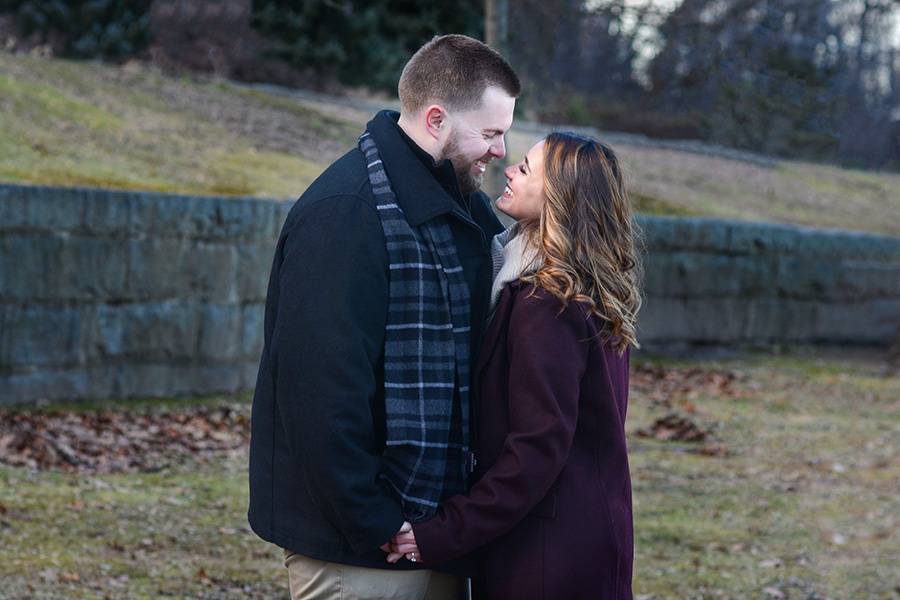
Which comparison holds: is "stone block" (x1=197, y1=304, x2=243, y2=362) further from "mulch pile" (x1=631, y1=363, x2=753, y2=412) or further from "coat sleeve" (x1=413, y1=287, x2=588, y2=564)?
"coat sleeve" (x1=413, y1=287, x2=588, y2=564)

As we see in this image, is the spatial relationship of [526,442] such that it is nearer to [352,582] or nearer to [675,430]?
[352,582]

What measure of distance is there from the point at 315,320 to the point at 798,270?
1207 centimetres

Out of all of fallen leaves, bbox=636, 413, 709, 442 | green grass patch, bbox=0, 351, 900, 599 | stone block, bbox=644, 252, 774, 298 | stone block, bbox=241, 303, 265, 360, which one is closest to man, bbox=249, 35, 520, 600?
green grass patch, bbox=0, 351, 900, 599

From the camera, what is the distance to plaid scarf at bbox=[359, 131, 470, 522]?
2822 mm

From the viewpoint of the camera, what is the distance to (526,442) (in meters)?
2.84

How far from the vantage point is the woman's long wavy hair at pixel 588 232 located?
2.99 meters

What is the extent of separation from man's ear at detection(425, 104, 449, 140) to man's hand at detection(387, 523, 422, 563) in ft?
2.92

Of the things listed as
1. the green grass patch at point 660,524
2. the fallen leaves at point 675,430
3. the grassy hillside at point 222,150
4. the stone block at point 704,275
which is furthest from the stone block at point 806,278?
the fallen leaves at point 675,430

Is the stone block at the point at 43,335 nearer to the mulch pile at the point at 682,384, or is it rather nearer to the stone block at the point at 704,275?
the mulch pile at the point at 682,384

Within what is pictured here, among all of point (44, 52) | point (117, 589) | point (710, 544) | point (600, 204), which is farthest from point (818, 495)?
point (44, 52)

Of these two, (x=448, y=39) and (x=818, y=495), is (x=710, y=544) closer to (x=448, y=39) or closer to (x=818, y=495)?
(x=818, y=495)

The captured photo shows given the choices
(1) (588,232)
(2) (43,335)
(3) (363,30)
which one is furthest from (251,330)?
(3) (363,30)

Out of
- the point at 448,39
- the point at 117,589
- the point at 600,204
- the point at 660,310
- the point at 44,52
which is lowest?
the point at 117,589

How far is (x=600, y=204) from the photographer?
3041 mm
